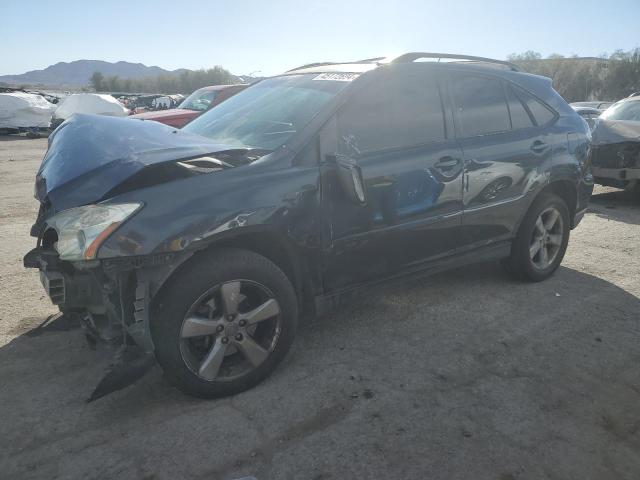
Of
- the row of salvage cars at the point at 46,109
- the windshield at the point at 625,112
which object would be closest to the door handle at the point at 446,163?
the windshield at the point at 625,112

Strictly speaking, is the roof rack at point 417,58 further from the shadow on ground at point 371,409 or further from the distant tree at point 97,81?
the distant tree at point 97,81

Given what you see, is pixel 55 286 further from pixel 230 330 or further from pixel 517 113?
pixel 517 113

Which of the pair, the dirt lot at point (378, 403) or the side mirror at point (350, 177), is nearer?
the dirt lot at point (378, 403)

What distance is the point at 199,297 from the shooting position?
259cm

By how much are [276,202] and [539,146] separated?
8.34ft

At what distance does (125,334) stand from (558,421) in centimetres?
226

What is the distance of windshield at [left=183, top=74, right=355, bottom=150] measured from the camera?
126 inches

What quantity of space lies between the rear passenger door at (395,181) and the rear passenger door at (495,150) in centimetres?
17

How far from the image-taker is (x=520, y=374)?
10.1 ft

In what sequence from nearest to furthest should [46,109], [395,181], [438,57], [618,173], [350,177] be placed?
[350,177]
[395,181]
[438,57]
[618,173]
[46,109]

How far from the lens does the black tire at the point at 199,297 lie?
2537 millimetres

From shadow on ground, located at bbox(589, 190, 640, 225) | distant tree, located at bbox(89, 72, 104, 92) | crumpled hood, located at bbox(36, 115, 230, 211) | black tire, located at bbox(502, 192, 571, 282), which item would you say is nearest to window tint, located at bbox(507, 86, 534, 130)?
black tire, located at bbox(502, 192, 571, 282)

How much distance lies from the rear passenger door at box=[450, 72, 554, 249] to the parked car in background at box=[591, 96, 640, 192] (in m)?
4.35

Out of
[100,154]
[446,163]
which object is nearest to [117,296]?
[100,154]
